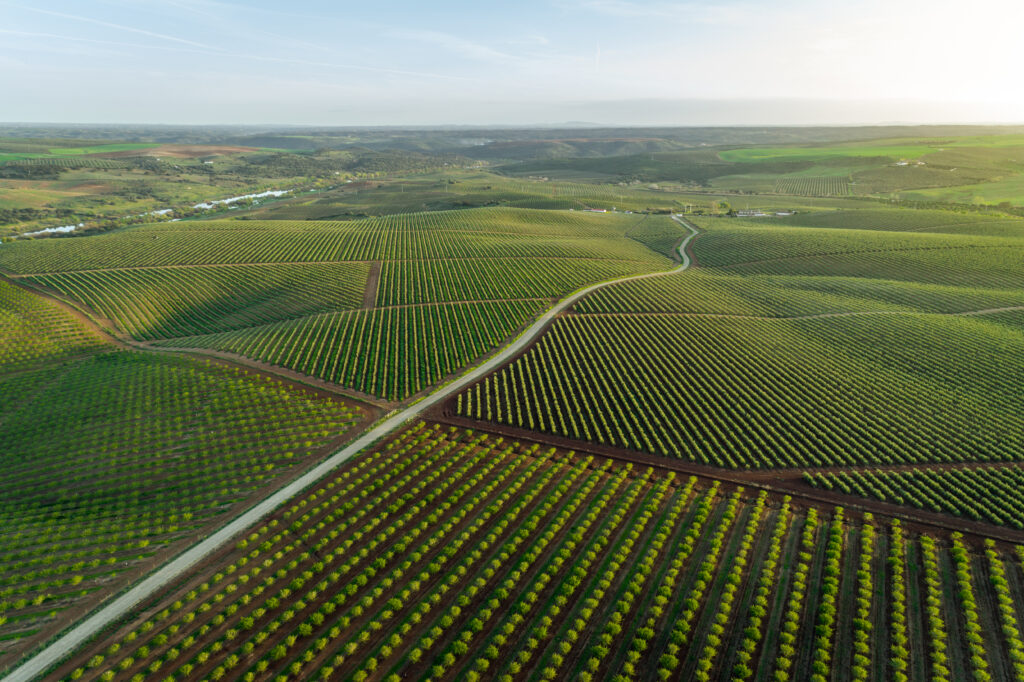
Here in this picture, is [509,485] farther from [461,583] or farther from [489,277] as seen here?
[489,277]

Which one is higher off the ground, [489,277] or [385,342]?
[489,277]

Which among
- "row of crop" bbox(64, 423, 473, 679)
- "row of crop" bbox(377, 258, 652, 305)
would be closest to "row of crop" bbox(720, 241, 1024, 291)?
"row of crop" bbox(377, 258, 652, 305)

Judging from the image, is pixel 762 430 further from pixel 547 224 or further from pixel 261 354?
pixel 547 224

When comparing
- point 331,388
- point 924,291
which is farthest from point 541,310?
point 924,291

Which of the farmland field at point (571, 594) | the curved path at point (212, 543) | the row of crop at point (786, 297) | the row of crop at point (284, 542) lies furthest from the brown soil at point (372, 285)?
the farmland field at point (571, 594)

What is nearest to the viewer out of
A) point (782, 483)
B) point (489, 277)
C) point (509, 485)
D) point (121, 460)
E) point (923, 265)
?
point (509, 485)

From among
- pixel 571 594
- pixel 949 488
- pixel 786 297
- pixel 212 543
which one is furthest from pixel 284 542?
pixel 786 297

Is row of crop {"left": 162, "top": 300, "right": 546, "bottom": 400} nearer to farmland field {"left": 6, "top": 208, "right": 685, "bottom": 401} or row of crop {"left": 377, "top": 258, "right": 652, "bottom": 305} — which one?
farmland field {"left": 6, "top": 208, "right": 685, "bottom": 401}

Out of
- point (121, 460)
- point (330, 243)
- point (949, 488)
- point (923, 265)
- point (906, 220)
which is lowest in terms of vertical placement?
point (949, 488)

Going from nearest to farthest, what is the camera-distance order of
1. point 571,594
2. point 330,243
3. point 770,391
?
point 571,594
point 770,391
point 330,243
